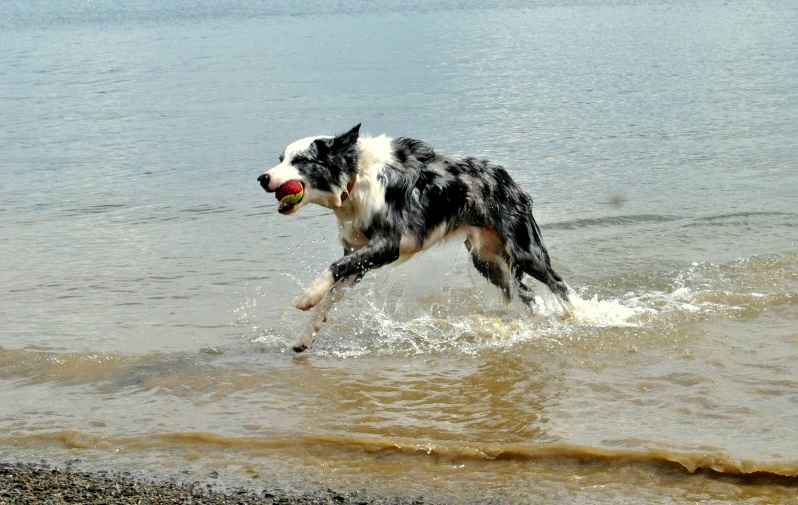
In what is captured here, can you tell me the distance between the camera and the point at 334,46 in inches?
1206

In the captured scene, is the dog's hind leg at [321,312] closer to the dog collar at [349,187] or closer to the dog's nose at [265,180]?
the dog collar at [349,187]

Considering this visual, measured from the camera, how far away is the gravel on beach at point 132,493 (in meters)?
4.95

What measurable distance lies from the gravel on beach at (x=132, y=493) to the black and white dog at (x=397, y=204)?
77.7 inches

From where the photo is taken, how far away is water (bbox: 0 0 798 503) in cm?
552

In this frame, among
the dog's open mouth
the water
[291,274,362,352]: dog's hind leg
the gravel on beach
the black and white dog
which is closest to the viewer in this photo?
the gravel on beach

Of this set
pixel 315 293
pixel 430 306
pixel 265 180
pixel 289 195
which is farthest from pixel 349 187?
pixel 430 306

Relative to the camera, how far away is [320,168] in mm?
7051

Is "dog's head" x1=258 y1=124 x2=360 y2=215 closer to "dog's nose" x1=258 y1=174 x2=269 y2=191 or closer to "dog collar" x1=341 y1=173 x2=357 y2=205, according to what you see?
"dog collar" x1=341 y1=173 x2=357 y2=205

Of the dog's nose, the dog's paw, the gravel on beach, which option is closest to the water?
the gravel on beach

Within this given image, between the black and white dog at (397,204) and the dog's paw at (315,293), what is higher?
the black and white dog at (397,204)

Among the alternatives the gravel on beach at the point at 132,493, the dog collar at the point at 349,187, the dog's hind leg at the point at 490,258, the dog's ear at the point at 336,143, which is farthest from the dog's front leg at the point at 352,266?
the gravel on beach at the point at 132,493

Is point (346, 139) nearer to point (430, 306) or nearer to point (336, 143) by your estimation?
point (336, 143)

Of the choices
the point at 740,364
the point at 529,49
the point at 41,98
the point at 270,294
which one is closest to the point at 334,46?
the point at 529,49

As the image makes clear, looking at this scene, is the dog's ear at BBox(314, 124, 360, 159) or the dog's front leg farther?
the dog's ear at BBox(314, 124, 360, 159)
